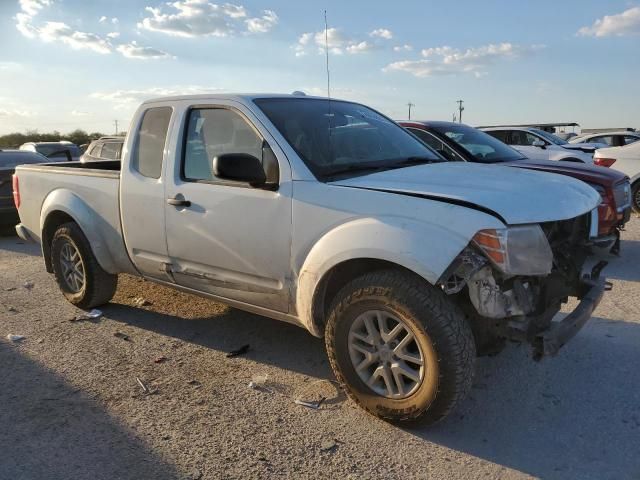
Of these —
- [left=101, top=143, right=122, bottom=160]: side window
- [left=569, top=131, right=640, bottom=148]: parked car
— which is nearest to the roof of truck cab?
[left=101, top=143, right=122, bottom=160]: side window

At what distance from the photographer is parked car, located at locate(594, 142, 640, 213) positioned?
34.1ft

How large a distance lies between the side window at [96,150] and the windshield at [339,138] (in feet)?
26.1

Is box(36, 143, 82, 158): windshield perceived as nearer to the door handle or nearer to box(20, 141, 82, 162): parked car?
box(20, 141, 82, 162): parked car

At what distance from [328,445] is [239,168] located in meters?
1.70

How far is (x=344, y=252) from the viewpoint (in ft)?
10.5

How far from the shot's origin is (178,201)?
4.10 meters

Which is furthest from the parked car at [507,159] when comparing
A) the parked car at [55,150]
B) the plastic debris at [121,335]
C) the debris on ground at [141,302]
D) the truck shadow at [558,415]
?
the parked car at [55,150]

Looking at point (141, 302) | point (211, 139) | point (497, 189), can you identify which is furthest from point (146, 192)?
point (497, 189)

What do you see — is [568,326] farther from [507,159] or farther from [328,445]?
[507,159]

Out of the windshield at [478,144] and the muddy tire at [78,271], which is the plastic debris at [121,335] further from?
the windshield at [478,144]

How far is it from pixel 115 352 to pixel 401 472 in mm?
2584

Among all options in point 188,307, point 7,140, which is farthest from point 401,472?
point 7,140

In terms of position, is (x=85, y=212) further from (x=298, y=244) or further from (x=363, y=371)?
(x=363, y=371)

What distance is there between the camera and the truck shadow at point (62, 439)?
287 cm
